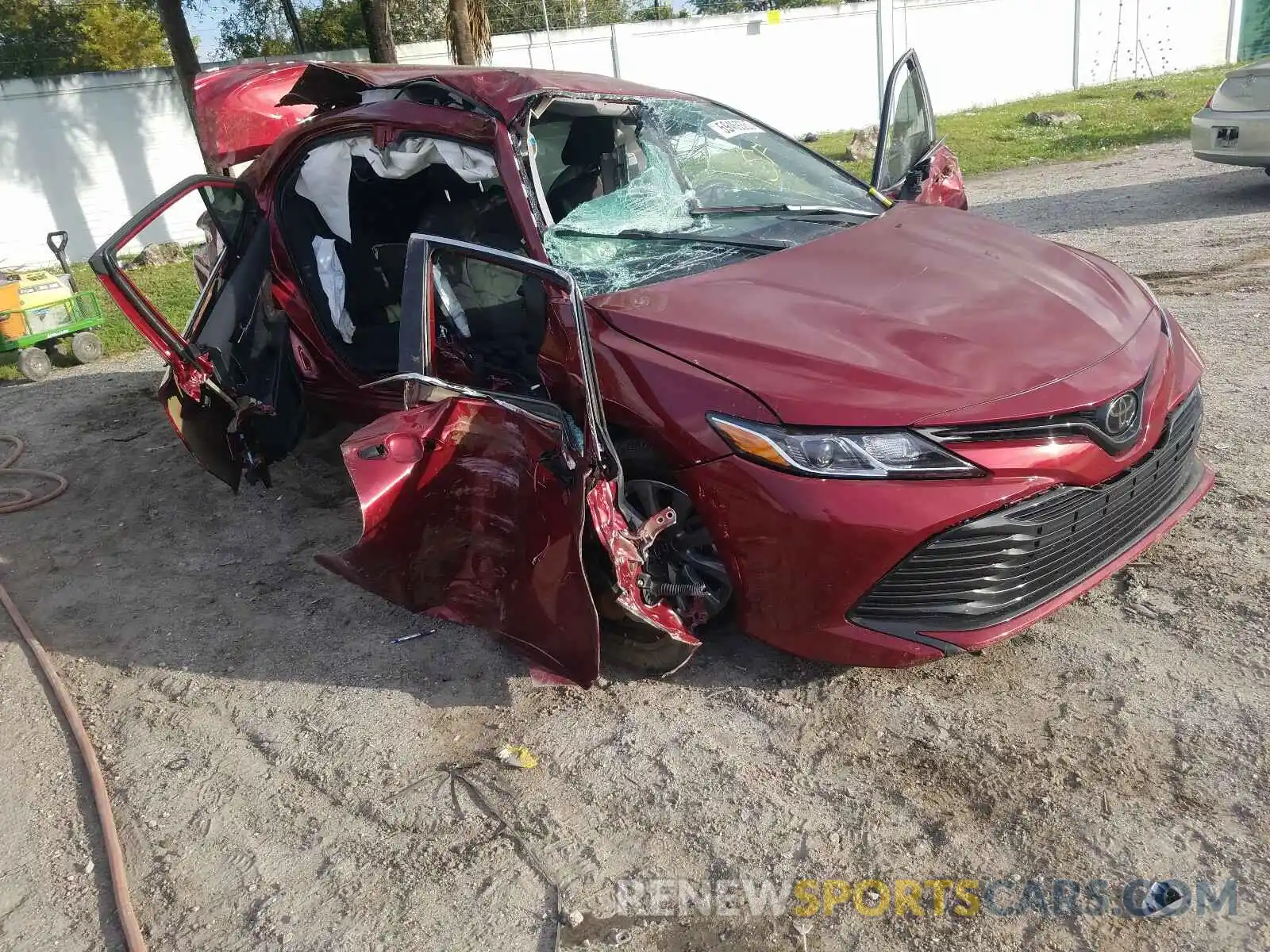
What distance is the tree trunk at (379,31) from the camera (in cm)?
1233

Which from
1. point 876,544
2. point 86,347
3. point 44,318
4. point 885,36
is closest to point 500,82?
point 876,544

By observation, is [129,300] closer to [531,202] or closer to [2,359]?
[531,202]

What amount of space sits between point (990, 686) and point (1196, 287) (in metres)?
4.60

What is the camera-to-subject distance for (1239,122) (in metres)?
8.17

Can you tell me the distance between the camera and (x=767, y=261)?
10.7 ft

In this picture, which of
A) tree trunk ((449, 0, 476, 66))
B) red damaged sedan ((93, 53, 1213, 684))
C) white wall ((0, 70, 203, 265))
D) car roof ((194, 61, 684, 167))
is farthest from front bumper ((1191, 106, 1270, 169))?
white wall ((0, 70, 203, 265))

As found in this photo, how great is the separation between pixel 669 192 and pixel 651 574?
1.58 m

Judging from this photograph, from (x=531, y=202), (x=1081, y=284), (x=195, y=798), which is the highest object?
(x=531, y=202)

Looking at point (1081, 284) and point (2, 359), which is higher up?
point (1081, 284)

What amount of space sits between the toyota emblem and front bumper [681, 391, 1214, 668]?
8 centimetres

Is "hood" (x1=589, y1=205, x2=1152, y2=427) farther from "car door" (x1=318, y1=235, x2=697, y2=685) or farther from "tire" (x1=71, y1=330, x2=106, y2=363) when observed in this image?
"tire" (x1=71, y1=330, x2=106, y2=363)

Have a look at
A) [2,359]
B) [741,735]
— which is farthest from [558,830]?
[2,359]

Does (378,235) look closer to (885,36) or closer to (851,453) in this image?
(851,453)

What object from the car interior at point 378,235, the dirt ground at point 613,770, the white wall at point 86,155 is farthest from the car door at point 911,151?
the white wall at point 86,155
